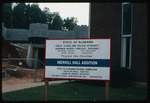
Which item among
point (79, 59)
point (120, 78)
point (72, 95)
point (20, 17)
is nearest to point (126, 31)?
point (120, 78)

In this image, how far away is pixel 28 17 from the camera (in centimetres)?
7000

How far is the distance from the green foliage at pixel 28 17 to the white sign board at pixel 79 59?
57.9 metres

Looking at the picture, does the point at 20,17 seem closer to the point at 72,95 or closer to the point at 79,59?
the point at 72,95

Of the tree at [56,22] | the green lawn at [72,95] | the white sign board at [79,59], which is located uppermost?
the tree at [56,22]

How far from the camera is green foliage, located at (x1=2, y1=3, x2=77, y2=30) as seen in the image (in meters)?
65.3

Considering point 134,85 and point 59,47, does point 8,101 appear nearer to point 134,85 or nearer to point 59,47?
point 59,47

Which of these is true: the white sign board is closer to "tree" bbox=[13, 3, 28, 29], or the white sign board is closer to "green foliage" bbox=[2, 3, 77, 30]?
"green foliage" bbox=[2, 3, 77, 30]

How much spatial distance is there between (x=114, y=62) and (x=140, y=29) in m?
2.83

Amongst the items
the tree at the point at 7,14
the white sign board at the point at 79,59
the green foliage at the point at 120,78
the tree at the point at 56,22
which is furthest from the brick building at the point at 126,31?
the tree at the point at 56,22

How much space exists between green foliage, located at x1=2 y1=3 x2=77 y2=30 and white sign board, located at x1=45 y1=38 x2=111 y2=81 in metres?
57.9

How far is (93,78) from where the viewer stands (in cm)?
598

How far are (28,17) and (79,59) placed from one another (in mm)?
67190

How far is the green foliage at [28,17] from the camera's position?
214ft

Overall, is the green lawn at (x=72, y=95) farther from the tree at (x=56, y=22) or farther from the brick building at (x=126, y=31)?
the tree at (x=56, y=22)
